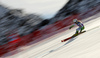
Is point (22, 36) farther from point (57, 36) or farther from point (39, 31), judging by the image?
point (57, 36)

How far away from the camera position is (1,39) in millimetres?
8805

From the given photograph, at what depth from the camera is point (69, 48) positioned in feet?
18.4

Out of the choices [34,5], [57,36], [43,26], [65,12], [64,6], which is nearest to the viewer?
[57,36]

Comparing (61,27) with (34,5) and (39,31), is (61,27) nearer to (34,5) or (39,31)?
(39,31)

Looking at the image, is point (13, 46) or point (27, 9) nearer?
point (13, 46)

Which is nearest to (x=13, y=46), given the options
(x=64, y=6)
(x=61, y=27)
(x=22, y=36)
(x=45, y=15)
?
(x=22, y=36)

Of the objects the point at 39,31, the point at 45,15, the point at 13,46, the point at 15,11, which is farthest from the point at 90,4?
the point at 13,46

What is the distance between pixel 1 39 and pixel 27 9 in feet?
10.5

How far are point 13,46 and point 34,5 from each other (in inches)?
194

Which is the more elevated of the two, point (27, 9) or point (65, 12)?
point (27, 9)

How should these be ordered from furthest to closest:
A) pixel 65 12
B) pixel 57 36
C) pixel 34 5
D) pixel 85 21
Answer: pixel 34 5, pixel 65 12, pixel 85 21, pixel 57 36

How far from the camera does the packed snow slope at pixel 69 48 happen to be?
4788 mm

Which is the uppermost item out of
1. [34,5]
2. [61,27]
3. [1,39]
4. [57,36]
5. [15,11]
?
[34,5]

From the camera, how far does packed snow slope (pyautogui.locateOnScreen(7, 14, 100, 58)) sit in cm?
479
